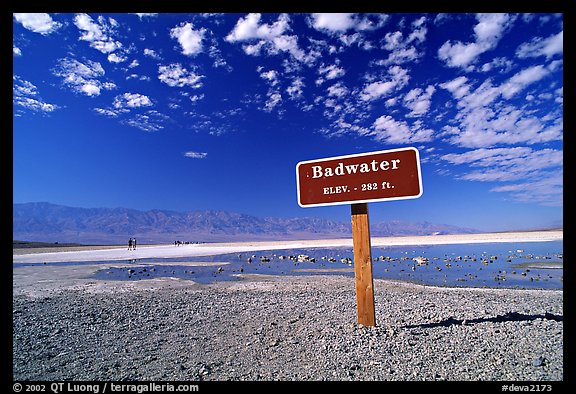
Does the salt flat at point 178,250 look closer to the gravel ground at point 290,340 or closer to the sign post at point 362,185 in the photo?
the gravel ground at point 290,340

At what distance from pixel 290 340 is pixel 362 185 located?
3.72 metres

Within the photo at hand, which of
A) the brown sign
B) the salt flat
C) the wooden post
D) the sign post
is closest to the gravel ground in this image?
the wooden post

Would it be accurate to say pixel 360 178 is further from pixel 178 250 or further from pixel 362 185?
pixel 178 250

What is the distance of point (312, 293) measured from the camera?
12.2 meters

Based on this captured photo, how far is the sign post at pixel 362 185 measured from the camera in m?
6.18

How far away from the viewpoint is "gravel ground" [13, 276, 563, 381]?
4914 millimetres

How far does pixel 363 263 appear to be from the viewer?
657cm

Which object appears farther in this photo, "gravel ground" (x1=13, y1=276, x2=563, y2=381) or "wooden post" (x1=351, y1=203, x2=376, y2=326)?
"wooden post" (x1=351, y1=203, x2=376, y2=326)

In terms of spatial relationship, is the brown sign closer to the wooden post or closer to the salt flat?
the wooden post

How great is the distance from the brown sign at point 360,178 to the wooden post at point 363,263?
0.41m

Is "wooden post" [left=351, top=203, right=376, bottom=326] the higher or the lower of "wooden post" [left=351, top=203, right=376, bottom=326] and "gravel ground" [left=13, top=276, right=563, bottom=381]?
the higher

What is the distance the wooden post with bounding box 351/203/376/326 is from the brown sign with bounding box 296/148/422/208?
16.0 inches

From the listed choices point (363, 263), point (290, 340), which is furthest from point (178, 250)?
point (363, 263)
